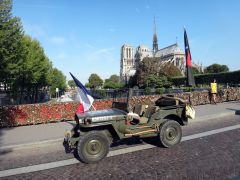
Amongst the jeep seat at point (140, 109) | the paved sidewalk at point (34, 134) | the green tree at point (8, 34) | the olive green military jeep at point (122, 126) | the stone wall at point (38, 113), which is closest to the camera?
the olive green military jeep at point (122, 126)

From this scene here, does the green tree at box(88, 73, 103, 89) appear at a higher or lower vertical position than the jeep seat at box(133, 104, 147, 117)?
higher

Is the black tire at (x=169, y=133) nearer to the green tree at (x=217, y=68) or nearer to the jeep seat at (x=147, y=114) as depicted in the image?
the jeep seat at (x=147, y=114)

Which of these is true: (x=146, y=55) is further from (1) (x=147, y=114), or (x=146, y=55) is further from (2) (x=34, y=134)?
(1) (x=147, y=114)

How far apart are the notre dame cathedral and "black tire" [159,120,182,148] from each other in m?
89.6

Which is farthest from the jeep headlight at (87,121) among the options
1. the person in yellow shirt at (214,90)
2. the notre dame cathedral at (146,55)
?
the notre dame cathedral at (146,55)

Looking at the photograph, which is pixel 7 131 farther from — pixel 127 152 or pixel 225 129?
pixel 225 129

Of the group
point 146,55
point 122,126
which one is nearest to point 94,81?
point 146,55

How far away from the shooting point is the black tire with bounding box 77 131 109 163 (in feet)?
19.8

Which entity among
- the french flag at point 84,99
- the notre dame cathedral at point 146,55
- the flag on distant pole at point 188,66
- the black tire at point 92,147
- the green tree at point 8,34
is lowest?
the black tire at point 92,147

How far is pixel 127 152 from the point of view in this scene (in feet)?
22.4

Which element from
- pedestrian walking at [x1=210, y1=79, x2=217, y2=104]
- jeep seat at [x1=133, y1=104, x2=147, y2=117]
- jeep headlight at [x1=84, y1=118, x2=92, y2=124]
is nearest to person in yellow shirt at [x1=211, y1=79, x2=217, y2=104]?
pedestrian walking at [x1=210, y1=79, x2=217, y2=104]

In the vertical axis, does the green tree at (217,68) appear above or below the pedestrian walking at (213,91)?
above

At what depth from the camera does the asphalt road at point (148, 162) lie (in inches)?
204

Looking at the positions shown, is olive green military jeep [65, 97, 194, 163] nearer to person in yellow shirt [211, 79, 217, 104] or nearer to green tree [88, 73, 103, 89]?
person in yellow shirt [211, 79, 217, 104]
